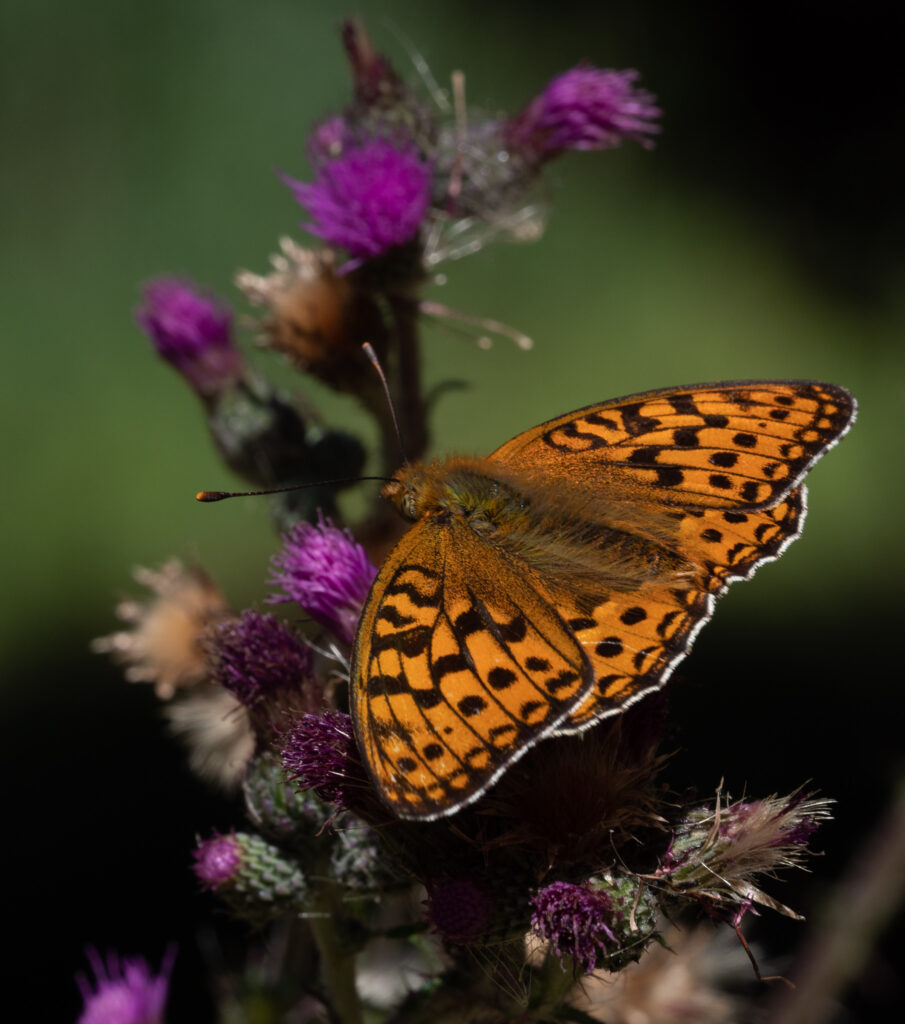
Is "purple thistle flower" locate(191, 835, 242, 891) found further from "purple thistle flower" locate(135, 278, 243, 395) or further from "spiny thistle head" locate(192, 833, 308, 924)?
"purple thistle flower" locate(135, 278, 243, 395)

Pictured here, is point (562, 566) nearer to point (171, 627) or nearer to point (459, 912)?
point (459, 912)

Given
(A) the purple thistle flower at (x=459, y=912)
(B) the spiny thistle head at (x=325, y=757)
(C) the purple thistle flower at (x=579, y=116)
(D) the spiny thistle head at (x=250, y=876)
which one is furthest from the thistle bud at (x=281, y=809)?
(C) the purple thistle flower at (x=579, y=116)

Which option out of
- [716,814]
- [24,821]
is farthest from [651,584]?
[24,821]

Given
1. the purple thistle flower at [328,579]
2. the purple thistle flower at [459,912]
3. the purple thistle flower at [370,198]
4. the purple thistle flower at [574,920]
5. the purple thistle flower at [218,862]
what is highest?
the purple thistle flower at [370,198]

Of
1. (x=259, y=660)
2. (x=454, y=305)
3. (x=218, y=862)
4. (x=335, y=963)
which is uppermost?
(x=454, y=305)

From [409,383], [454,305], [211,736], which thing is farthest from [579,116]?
[454,305]

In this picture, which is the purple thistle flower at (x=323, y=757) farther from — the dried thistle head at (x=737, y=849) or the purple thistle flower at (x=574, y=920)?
the dried thistle head at (x=737, y=849)

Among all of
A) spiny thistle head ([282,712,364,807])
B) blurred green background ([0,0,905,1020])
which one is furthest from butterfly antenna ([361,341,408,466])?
blurred green background ([0,0,905,1020])
